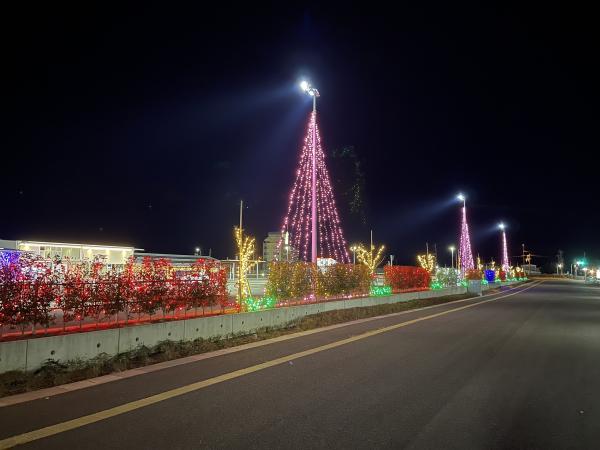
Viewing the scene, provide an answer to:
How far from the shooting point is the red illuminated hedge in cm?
2831

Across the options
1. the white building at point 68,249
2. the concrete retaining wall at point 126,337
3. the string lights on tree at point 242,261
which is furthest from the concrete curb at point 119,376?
the white building at point 68,249

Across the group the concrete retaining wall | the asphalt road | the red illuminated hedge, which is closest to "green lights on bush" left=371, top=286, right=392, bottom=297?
the red illuminated hedge

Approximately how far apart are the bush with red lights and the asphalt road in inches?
97.1

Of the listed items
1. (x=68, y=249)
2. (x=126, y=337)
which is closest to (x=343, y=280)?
(x=126, y=337)

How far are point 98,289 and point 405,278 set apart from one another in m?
22.7

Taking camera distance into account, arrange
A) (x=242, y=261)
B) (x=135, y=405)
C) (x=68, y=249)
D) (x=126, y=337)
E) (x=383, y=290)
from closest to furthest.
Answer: (x=135, y=405)
(x=126, y=337)
(x=242, y=261)
(x=68, y=249)
(x=383, y=290)

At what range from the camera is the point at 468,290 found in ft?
125

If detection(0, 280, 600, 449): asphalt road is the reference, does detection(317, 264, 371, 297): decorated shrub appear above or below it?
above

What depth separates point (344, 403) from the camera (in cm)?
636

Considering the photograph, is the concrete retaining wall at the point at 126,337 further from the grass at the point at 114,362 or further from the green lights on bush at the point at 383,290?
the green lights on bush at the point at 383,290

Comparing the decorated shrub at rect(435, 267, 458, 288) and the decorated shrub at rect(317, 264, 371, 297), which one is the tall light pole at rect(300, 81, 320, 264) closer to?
the decorated shrub at rect(317, 264, 371, 297)

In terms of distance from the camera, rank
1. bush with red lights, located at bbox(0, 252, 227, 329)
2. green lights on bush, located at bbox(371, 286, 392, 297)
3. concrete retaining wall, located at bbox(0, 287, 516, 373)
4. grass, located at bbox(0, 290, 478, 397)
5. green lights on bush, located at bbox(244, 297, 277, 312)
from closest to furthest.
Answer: grass, located at bbox(0, 290, 478, 397) < concrete retaining wall, located at bbox(0, 287, 516, 373) < bush with red lights, located at bbox(0, 252, 227, 329) < green lights on bush, located at bbox(244, 297, 277, 312) < green lights on bush, located at bbox(371, 286, 392, 297)

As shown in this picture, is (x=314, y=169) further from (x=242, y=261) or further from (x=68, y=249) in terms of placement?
(x=68, y=249)

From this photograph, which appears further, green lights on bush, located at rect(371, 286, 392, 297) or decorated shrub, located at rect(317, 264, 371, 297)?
green lights on bush, located at rect(371, 286, 392, 297)
